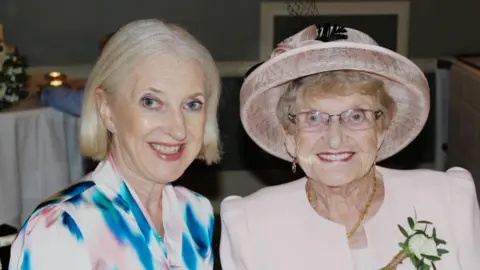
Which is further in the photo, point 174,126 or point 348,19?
point 348,19

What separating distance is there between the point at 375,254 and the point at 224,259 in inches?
16.7

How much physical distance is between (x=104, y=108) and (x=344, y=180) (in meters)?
0.70

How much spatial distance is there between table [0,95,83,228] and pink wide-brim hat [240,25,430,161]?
9.06 ft

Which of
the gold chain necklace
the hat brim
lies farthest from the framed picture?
the gold chain necklace

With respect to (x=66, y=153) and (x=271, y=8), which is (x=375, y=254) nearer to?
(x=66, y=153)

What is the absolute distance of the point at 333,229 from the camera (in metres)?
2.20

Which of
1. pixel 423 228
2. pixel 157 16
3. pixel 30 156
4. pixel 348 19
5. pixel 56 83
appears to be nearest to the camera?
pixel 423 228

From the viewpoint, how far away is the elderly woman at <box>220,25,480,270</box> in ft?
6.84

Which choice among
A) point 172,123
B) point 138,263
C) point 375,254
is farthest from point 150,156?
point 375,254

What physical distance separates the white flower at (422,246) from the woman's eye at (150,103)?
0.76 meters

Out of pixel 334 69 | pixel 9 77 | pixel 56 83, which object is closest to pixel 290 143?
pixel 334 69

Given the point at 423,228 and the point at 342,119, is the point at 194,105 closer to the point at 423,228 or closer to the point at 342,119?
the point at 342,119

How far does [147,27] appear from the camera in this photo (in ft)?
7.10

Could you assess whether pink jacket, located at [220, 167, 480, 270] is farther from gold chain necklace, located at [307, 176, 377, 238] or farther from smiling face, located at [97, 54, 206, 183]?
smiling face, located at [97, 54, 206, 183]
